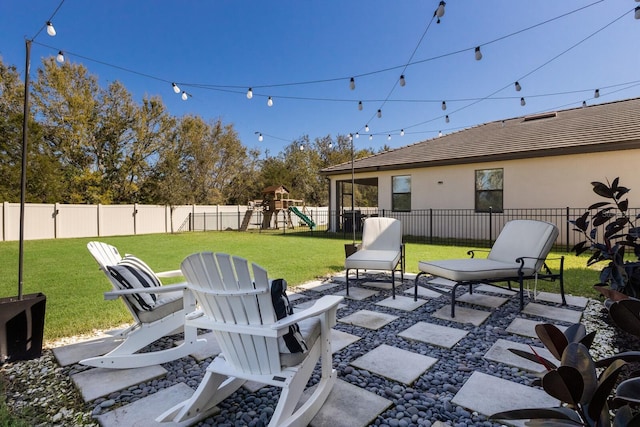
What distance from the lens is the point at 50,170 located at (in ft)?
49.8

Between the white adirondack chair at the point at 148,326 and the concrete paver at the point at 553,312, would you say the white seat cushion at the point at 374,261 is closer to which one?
the concrete paver at the point at 553,312

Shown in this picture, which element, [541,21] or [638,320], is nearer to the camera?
[638,320]

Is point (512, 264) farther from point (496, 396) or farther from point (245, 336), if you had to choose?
point (245, 336)

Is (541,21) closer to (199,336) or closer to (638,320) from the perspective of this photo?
(638,320)

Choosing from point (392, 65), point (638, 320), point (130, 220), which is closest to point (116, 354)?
point (638, 320)

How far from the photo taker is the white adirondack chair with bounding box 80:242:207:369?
2373 mm

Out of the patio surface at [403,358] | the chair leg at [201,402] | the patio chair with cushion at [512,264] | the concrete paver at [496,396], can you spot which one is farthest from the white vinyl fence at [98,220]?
the concrete paver at [496,396]

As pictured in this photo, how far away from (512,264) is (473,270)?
69 cm

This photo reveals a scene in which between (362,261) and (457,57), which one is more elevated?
(457,57)

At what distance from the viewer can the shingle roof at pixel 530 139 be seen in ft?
29.5

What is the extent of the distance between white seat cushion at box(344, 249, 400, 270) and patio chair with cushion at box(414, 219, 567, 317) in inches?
16.8

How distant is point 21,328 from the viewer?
252cm

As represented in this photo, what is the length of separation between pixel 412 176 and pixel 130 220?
13.9 meters

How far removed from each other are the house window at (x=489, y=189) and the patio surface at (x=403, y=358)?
23.1 feet
